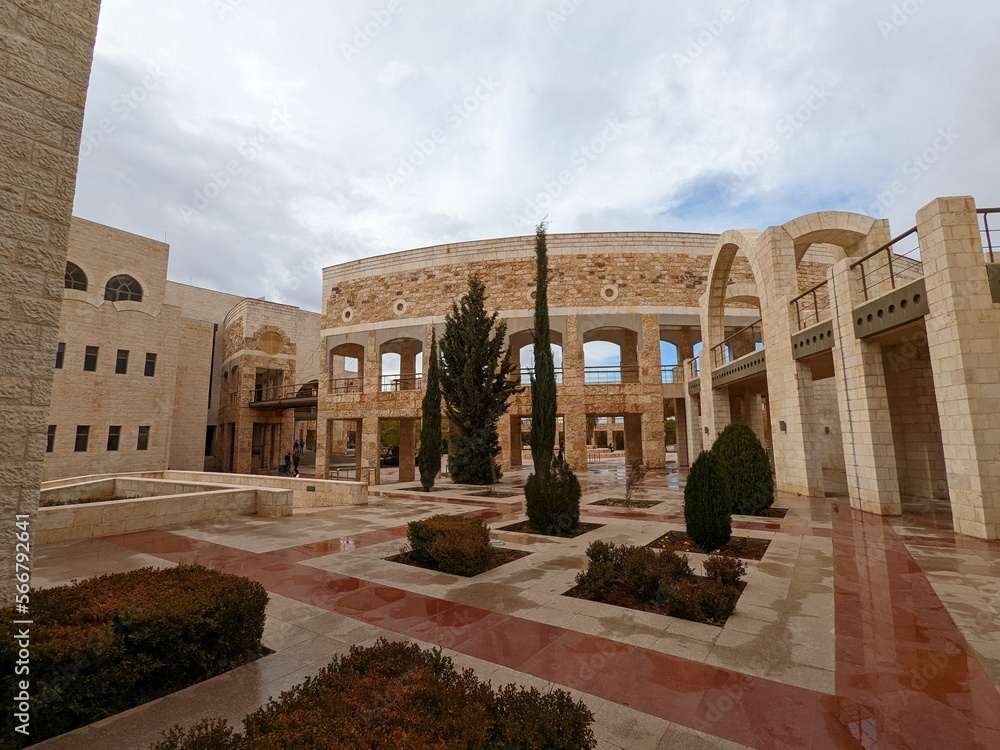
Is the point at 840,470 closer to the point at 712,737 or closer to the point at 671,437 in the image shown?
the point at 712,737

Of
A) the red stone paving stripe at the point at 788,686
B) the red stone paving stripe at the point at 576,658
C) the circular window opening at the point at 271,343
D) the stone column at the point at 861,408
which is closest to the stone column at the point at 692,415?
the stone column at the point at 861,408

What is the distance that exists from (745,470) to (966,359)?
4492 mm

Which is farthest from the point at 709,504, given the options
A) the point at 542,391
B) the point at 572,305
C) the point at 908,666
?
the point at 572,305

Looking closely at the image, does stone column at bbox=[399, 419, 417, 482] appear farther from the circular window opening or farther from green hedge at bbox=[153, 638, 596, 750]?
green hedge at bbox=[153, 638, 596, 750]

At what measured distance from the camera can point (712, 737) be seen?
2861mm

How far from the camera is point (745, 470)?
10914 mm

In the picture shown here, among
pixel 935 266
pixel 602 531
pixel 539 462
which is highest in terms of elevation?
pixel 935 266

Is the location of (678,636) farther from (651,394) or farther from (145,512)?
(651,394)

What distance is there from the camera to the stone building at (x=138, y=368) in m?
22.8

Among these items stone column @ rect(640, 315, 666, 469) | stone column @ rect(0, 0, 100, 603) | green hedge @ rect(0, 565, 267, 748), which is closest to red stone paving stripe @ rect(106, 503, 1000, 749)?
green hedge @ rect(0, 565, 267, 748)

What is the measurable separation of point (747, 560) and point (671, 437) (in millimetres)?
48326

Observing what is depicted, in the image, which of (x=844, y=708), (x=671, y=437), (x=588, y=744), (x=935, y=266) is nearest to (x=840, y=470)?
(x=935, y=266)

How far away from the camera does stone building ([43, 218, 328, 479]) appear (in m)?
22.8

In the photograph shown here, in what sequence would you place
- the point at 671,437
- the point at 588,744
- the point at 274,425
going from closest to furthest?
the point at 588,744
the point at 274,425
the point at 671,437
